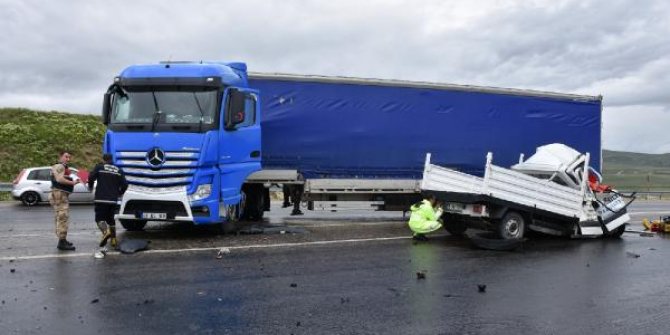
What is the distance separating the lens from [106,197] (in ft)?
32.1

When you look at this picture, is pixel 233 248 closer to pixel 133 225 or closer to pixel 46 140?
pixel 133 225

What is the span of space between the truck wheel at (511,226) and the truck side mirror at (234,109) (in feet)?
17.5

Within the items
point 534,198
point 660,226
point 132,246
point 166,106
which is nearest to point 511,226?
point 534,198

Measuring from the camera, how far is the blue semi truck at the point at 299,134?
10.5m

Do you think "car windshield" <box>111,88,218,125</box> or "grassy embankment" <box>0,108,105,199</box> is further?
"grassy embankment" <box>0,108,105,199</box>

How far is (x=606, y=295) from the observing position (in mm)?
7410

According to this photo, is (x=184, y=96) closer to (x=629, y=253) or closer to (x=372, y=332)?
(x=372, y=332)

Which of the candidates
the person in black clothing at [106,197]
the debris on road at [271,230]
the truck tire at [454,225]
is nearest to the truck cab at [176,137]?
the person in black clothing at [106,197]

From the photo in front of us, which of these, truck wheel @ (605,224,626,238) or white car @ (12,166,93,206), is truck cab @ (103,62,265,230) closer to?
truck wheel @ (605,224,626,238)

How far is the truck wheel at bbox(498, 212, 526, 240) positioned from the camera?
1164 centimetres

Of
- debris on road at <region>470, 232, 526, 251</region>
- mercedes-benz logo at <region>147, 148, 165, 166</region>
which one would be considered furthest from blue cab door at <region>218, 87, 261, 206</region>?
debris on road at <region>470, 232, 526, 251</region>

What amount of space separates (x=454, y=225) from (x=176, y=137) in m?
5.97

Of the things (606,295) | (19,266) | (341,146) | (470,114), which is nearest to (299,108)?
(341,146)

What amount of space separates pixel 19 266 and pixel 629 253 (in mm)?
9906
